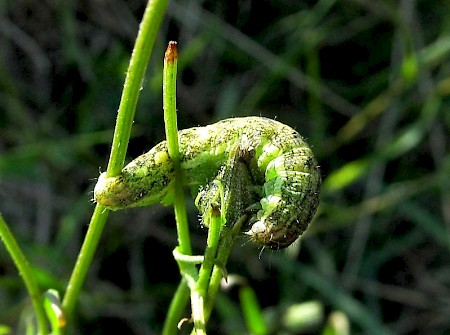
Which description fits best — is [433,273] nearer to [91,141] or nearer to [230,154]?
[91,141]

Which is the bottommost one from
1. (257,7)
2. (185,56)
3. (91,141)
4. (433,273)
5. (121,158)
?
(121,158)

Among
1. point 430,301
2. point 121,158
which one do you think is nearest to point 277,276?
point 430,301

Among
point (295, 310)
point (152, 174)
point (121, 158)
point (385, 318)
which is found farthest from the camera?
point (385, 318)

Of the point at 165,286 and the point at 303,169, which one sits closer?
the point at 303,169

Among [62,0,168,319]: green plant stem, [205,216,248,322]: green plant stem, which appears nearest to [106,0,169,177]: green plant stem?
[62,0,168,319]: green plant stem

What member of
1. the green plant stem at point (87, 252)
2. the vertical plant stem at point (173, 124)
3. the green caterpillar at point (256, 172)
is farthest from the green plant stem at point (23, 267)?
the vertical plant stem at point (173, 124)
